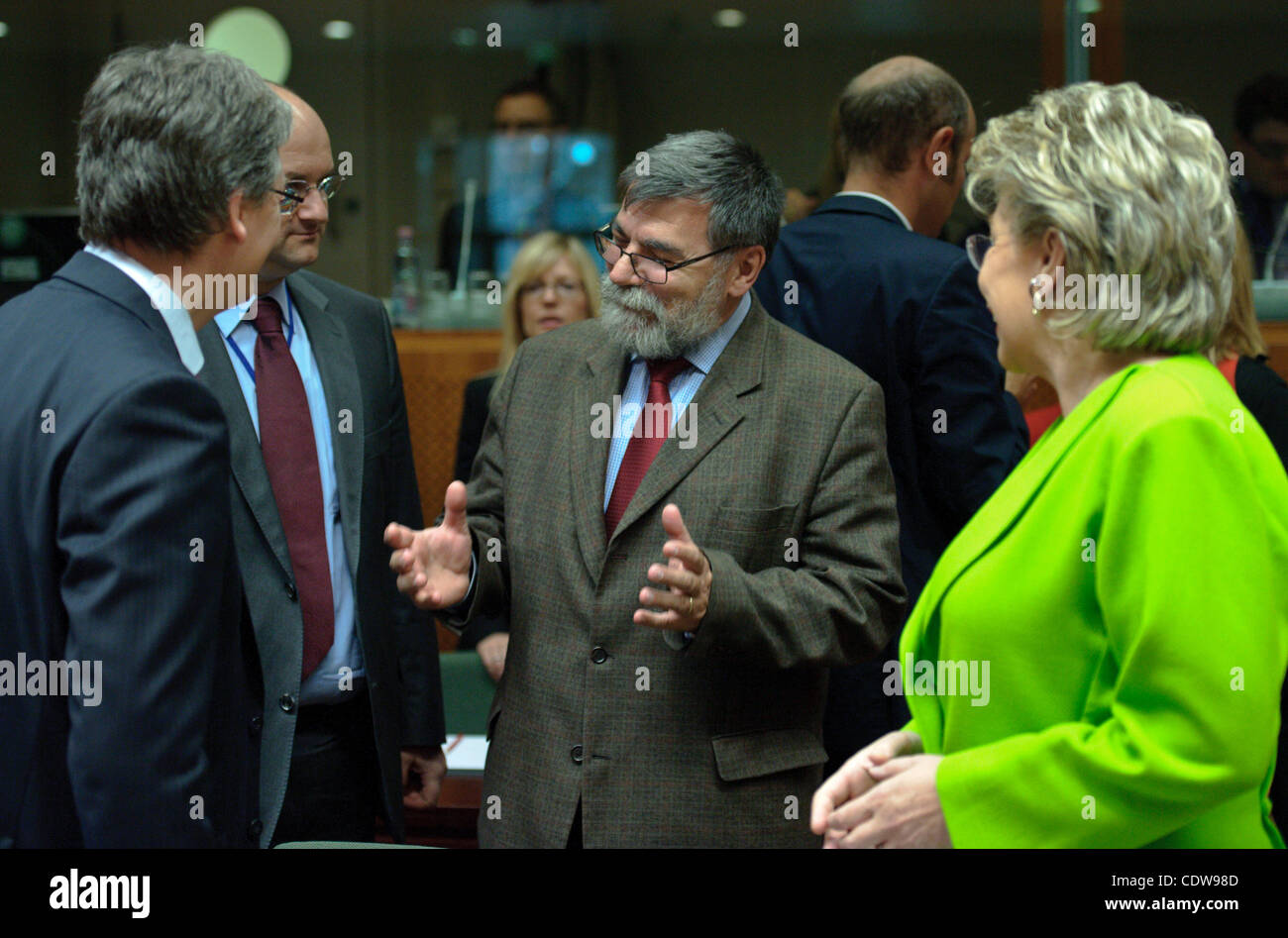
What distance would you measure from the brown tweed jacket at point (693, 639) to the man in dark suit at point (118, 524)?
22.8 inches

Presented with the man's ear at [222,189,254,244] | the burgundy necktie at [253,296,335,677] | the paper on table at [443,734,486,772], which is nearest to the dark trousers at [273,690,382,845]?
the burgundy necktie at [253,296,335,677]

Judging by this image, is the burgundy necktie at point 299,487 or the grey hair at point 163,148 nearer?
the grey hair at point 163,148

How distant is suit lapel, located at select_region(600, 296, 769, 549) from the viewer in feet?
6.95

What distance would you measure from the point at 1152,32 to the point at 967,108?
3.45m

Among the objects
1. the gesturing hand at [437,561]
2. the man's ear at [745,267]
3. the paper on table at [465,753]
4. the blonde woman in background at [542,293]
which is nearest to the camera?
the gesturing hand at [437,561]

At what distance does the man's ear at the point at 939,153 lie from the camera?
2.93m

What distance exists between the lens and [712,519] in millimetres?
2104

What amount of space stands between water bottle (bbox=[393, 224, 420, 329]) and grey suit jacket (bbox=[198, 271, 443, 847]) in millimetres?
2179

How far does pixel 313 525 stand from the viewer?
2363 millimetres

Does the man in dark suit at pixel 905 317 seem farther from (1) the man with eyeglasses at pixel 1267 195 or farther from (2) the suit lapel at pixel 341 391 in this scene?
(1) the man with eyeglasses at pixel 1267 195

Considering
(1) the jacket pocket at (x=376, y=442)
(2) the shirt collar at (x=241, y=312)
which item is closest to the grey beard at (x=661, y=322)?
(1) the jacket pocket at (x=376, y=442)

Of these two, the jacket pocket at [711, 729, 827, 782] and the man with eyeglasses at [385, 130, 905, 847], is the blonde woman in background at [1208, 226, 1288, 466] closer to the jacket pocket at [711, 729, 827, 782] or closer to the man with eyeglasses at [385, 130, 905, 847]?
the man with eyeglasses at [385, 130, 905, 847]

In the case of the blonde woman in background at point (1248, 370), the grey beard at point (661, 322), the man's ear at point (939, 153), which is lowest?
the blonde woman in background at point (1248, 370)
